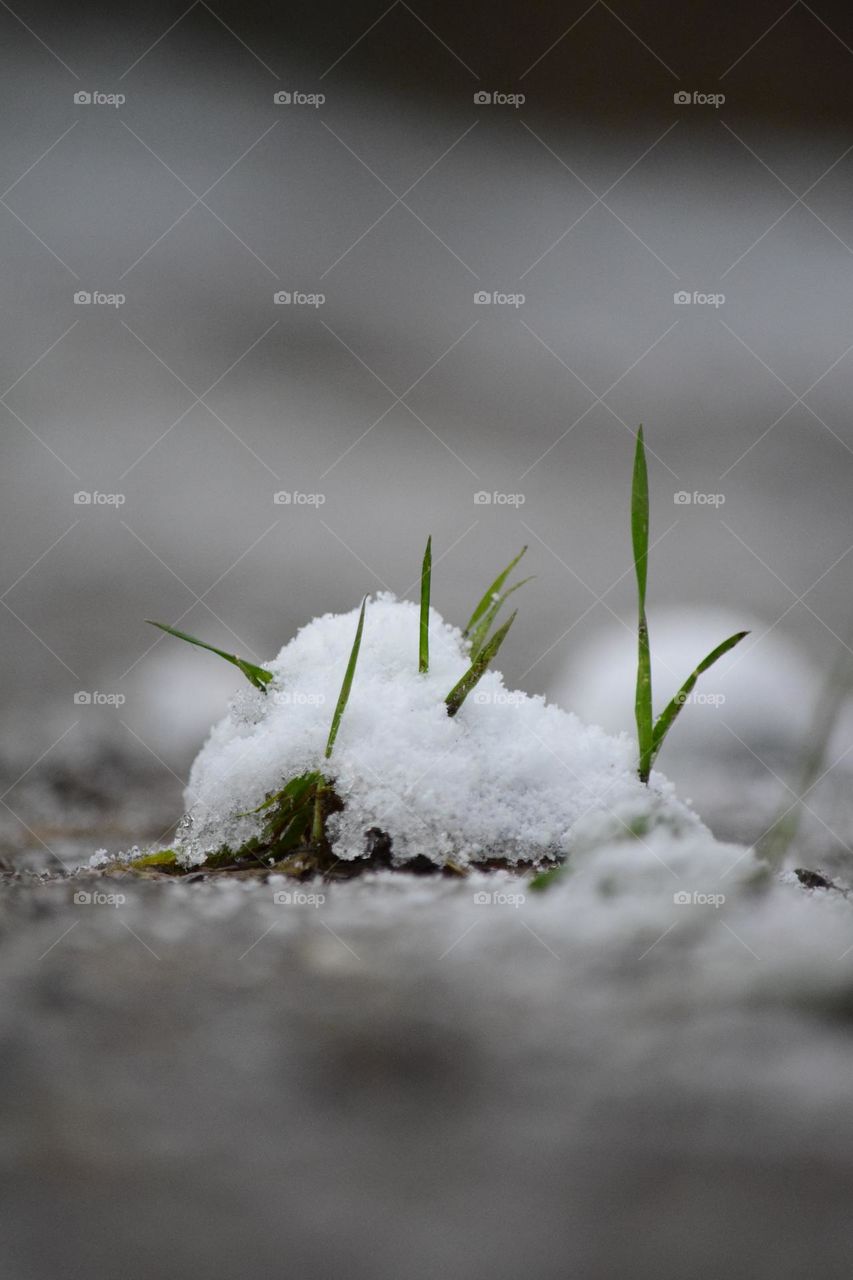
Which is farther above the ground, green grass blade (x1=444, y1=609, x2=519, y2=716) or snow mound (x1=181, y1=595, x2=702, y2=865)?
green grass blade (x1=444, y1=609, x2=519, y2=716)

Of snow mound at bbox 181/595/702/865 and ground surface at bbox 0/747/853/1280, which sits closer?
ground surface at bbox 0/747/853/1280

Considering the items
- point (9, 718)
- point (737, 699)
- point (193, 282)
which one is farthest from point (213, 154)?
point (737, 699)

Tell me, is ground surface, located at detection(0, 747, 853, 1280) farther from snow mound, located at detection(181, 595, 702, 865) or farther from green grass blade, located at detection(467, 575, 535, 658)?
green grass blade, located at detection(467, 575, 535, 658)

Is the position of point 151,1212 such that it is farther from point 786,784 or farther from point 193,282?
point 193,282

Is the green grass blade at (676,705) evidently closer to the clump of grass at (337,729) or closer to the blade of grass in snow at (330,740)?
the clump of grass at (337,729)

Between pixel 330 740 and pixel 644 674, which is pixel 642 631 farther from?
pixel 330 740

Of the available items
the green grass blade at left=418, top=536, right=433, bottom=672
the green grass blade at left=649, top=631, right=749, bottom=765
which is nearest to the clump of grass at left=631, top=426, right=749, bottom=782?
the green grass blade at left=649, top=631, right=749, bottom=765

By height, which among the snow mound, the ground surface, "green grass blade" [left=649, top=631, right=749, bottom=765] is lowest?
the ground surface

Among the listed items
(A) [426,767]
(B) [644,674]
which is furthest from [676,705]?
(A) [426,767]
